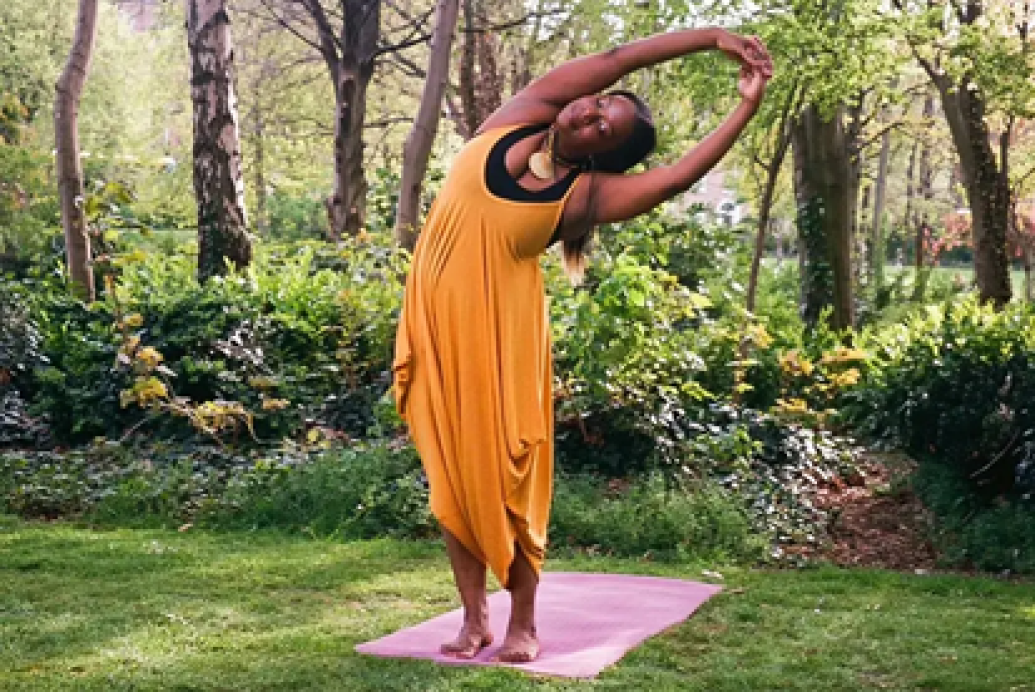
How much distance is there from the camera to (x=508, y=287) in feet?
14.3

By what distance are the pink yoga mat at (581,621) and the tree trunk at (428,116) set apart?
20.0 feet

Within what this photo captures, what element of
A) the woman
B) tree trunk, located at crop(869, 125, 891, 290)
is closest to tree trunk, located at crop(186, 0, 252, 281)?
the woman

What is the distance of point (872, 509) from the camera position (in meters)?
7.96

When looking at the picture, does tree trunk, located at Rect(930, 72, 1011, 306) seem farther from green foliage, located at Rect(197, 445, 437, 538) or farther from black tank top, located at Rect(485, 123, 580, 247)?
black tank top, located at Rect(485, 123, 580, 247)

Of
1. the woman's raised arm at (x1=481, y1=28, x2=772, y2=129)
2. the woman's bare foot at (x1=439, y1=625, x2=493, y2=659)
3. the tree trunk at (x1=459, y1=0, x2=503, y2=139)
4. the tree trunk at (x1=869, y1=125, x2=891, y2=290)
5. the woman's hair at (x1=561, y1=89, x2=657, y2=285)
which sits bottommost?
the woman's bare foot at (x1=439, y1=625, x2=493, y2=659)

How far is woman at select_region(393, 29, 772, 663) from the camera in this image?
4301 mm

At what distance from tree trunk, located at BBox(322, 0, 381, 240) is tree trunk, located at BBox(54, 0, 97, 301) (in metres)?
4.96

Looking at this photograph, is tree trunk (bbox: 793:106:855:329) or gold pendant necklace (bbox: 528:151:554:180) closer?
gold pendant necklace (bbox: 528:151:554:180)

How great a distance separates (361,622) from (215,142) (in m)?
6.72

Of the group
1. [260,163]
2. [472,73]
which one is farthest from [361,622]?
[260,163]

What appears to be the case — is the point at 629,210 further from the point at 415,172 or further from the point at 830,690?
the point at 415,172

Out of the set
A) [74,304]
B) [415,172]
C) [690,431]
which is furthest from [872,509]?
[74,304]

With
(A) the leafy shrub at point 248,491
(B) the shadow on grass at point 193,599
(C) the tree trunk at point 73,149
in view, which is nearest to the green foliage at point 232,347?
(C) the tree trunk at point 73,149

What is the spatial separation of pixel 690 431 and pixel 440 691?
4562mm
